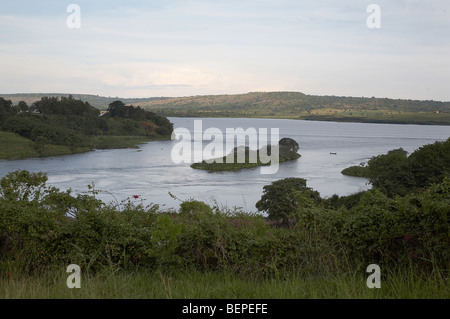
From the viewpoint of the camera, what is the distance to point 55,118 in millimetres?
86312

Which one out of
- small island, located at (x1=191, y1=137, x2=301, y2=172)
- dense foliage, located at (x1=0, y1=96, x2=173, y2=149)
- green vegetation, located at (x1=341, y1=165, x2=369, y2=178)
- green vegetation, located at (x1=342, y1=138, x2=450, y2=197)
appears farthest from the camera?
dense foliage, located at (x1=0, y1=96, x2=173, y2=149)

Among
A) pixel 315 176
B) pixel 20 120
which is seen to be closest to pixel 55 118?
pixel 20 120

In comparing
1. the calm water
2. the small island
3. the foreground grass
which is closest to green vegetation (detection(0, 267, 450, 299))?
the foreground grass

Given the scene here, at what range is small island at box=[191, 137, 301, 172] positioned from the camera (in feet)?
173

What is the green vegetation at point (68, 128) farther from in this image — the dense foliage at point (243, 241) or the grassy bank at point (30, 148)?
the dense foliage at point (243, 241)

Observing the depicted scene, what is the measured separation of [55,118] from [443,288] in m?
90.5

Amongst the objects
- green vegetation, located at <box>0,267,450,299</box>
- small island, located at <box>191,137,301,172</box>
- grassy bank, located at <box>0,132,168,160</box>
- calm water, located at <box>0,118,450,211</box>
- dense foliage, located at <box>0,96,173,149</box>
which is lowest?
calm water, located at <box>0,118,450,211</box>

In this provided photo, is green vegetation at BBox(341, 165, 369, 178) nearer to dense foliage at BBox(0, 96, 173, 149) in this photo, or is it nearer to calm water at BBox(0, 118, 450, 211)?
calm water at BBox(0, 118, 450, 211)

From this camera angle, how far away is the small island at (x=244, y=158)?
173ft

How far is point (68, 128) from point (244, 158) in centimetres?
4142

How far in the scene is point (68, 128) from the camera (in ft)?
271

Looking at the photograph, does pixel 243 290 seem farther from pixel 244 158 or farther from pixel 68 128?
pixel 68 128
